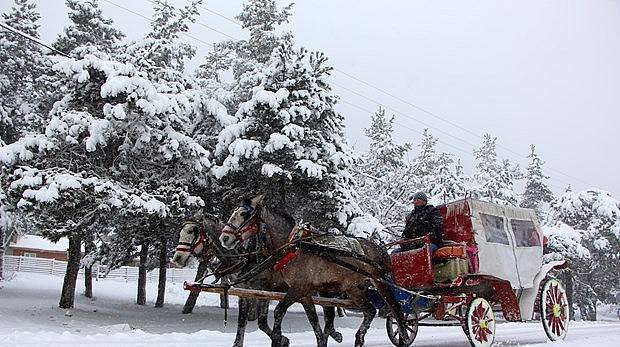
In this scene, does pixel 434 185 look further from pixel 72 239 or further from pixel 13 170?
pixel 13 170

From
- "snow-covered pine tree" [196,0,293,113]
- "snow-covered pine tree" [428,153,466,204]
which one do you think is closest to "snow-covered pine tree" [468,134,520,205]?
"snow-covered pine tree" [428,153,466,204]

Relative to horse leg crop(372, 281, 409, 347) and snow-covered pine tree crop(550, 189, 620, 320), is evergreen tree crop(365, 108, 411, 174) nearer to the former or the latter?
snow-covered pine tree crop(550, 189, 620, 320)

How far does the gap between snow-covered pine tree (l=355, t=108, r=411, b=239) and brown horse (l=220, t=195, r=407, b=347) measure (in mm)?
13871

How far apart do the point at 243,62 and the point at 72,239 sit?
11.0 m

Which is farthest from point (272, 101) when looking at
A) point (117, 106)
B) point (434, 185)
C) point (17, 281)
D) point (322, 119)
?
point (17, 281)

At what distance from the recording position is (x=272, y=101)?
53.6 ft

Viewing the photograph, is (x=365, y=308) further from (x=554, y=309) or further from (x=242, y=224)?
(x=554, y=309)

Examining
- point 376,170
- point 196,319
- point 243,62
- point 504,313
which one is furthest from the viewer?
point 376,170

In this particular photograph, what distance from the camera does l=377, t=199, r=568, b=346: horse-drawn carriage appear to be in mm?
10188

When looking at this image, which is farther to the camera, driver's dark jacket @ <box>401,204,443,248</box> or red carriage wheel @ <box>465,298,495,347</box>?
driver's dark jacket @ <box>401,204,443,248</box>

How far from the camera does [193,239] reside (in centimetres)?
1013

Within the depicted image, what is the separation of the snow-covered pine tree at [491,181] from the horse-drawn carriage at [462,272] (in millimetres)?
20638

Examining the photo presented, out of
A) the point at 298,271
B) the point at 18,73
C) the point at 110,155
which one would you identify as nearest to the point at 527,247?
the point at 298,271

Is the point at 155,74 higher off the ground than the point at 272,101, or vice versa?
the point at 155,74
